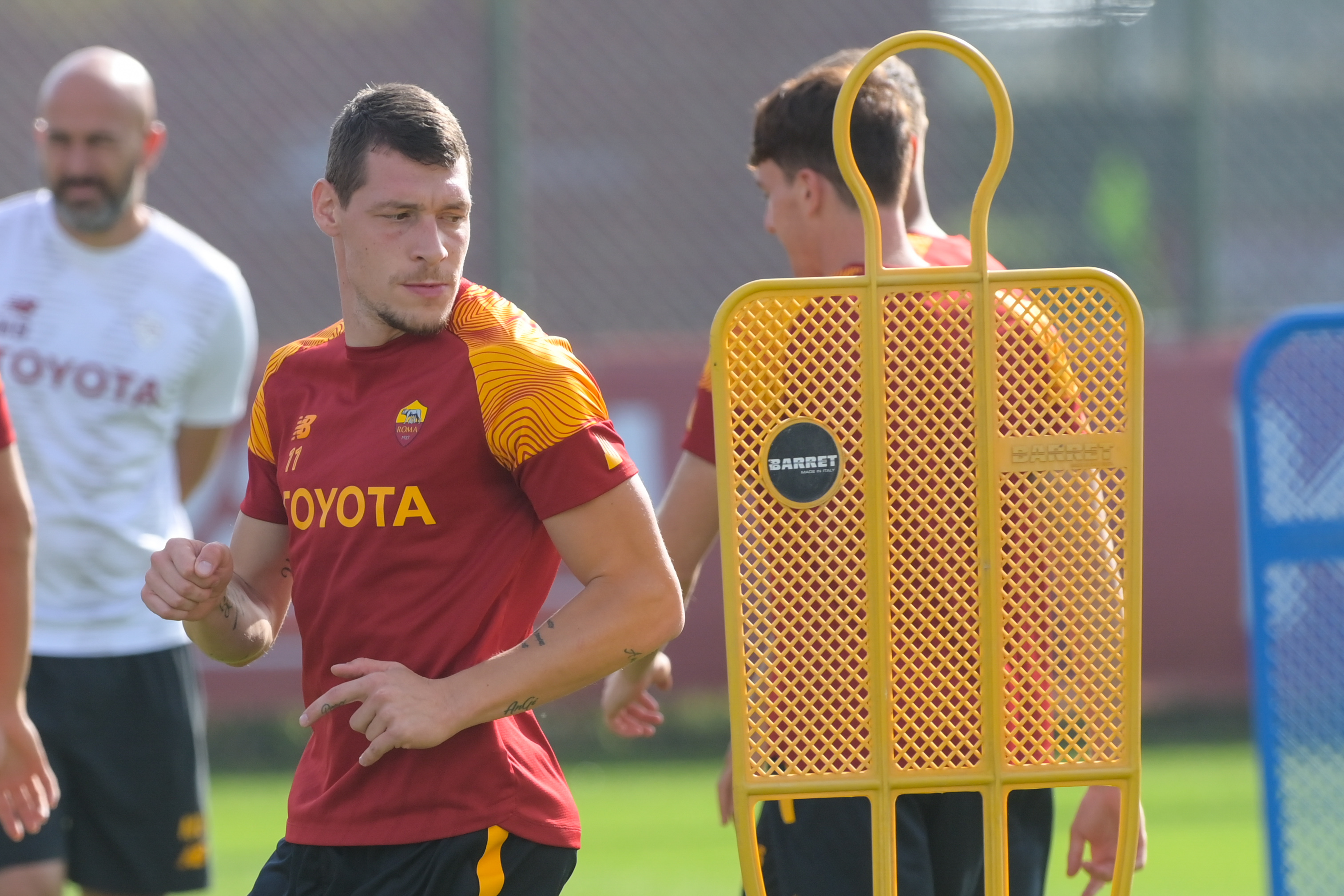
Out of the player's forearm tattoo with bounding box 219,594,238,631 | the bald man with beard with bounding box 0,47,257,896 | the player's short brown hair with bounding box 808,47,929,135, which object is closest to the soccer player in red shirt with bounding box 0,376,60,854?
the bald man with beard with bounding box 0,47,257,896

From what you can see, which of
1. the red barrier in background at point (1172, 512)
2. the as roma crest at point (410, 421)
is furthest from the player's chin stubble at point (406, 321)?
the red barrier in background at point (1172, 512)

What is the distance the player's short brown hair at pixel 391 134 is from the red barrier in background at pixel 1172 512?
552 cm

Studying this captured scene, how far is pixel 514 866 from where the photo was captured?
258 cm

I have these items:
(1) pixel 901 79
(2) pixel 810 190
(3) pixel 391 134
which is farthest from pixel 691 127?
(3) pixel 391 134

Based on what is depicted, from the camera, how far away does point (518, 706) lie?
243 cm

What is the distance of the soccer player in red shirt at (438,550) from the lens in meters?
2.46

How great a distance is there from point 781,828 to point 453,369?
114cm

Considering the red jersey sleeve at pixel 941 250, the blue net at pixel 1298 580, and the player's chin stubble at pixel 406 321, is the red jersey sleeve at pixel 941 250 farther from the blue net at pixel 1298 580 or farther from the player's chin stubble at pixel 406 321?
the player's chin stubble at pixel 406 321

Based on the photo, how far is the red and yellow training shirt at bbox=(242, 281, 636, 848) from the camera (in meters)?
2.52

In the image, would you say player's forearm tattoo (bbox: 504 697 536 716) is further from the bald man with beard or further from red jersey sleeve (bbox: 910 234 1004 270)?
the bald man with beard

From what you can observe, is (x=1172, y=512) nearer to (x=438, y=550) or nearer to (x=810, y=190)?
(x=810, y=190)

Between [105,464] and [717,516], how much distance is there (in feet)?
6.26

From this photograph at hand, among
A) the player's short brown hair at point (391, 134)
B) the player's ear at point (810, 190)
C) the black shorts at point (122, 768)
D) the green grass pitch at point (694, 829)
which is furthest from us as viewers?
the green grass pitch at point (694, 829)

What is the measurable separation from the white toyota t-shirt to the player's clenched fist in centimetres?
198
